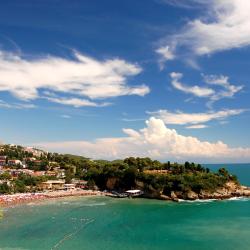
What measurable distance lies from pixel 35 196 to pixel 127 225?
120 feet

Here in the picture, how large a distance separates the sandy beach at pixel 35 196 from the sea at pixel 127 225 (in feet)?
19.3

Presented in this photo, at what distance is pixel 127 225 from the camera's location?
172ft

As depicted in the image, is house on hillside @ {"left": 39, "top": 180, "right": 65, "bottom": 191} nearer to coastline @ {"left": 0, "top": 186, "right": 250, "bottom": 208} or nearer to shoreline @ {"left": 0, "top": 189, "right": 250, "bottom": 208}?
shoreline @ {"left": 0, "top": 189, "right": 250, "bottom": 208}

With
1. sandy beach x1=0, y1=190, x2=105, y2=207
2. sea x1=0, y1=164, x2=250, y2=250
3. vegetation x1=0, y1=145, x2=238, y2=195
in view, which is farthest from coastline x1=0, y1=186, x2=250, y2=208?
sea x1=0, y1=164, x2=250, y2=250

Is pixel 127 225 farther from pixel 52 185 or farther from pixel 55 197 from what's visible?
pixel 52 185

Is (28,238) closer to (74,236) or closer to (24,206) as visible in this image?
(74,236)

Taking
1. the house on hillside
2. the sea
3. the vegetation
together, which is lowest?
the sea

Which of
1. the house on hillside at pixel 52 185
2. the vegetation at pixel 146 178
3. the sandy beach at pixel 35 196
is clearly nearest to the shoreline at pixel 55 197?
the sandy beach at pixel 35 196

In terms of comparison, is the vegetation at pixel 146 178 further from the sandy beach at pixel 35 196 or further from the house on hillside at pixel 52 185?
the sandy beach at pixel 35 196

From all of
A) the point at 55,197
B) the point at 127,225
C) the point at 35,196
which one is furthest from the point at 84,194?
the point at 127,225

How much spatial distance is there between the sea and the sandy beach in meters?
5.89

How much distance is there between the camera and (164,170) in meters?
92.8

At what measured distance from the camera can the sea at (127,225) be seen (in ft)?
135

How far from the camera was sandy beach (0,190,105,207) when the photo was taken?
249 ft
